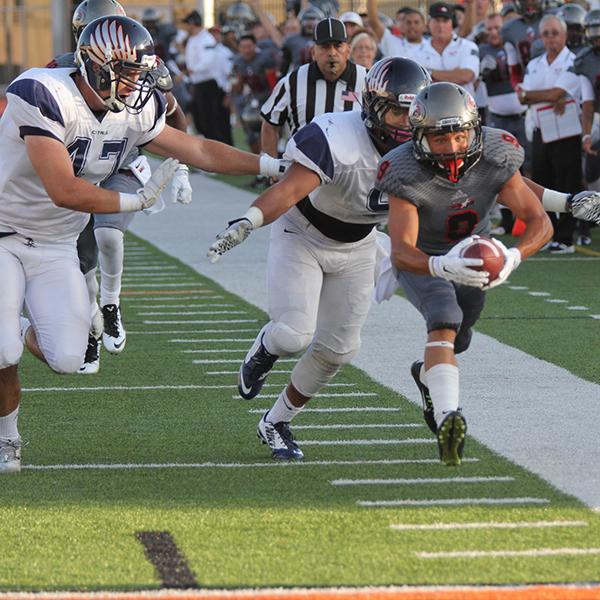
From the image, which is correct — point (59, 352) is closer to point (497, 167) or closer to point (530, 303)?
point (497, 167)

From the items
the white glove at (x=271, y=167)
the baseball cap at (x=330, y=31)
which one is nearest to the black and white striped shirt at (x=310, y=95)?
the baseball cap at (x=330, y=31)

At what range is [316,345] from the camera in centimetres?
600

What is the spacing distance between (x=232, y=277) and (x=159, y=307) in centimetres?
141

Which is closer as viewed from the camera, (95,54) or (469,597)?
(469,597)

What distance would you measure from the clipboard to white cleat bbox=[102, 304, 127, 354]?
17.8 feet

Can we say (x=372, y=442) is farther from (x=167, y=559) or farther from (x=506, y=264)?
(x=167, y=559)

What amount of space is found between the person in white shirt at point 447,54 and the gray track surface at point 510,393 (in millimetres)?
2536

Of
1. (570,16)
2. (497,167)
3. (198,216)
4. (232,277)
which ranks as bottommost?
(198,216)

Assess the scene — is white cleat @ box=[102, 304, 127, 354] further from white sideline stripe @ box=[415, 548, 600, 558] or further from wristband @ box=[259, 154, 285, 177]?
white sideline stripe @ box=[415, 548, 600, 558]

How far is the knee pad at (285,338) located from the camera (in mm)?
5926

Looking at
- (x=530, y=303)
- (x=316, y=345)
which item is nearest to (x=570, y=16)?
(x=530, y=303)

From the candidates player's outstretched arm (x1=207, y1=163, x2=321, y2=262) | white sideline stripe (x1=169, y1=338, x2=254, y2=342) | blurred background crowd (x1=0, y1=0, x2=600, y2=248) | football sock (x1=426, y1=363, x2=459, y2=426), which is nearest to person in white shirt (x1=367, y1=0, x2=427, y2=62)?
blurred background crowd (x1=0, y1=0, x2=600, y2=248)

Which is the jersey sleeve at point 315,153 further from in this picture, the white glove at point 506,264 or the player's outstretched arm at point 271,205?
the white glove at point 506,264

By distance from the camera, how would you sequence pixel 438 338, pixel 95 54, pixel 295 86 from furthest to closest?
pixel 295 86, pixel 95 54, pixel 438 338
